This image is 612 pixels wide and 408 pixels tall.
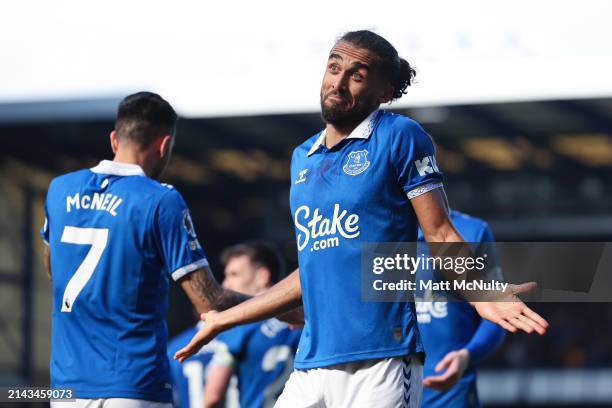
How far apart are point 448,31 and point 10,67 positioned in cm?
642

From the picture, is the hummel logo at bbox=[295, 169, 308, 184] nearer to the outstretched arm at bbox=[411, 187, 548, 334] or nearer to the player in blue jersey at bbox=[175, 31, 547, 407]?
the player in blue jersey at bbox=[175, 31, 547, 407]

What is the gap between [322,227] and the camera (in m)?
4.34

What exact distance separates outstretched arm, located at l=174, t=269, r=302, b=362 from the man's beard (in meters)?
0.68

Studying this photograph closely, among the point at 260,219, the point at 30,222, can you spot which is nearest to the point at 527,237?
the point at 260,219

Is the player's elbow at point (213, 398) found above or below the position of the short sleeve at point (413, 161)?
below

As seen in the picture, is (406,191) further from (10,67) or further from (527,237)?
(527,237)

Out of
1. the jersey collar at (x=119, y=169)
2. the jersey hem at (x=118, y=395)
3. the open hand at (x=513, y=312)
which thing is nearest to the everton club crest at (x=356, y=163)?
the open hand at (x=513, y=312)

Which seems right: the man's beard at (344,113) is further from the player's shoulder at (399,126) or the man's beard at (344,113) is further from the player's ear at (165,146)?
the player's ear at (165,146)

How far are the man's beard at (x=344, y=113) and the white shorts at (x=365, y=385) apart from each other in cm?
98

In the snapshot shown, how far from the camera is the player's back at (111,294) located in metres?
4.89

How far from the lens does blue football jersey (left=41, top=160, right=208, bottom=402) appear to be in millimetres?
4895

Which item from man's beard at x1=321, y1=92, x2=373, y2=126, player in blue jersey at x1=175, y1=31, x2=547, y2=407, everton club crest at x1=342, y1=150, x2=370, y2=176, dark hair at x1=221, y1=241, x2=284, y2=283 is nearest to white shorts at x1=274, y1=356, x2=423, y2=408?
player in blue jersey at x1=175, y1=31, x2=547, y2=407

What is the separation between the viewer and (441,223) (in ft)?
13.8

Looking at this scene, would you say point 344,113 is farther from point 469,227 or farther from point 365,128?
point 469,227
